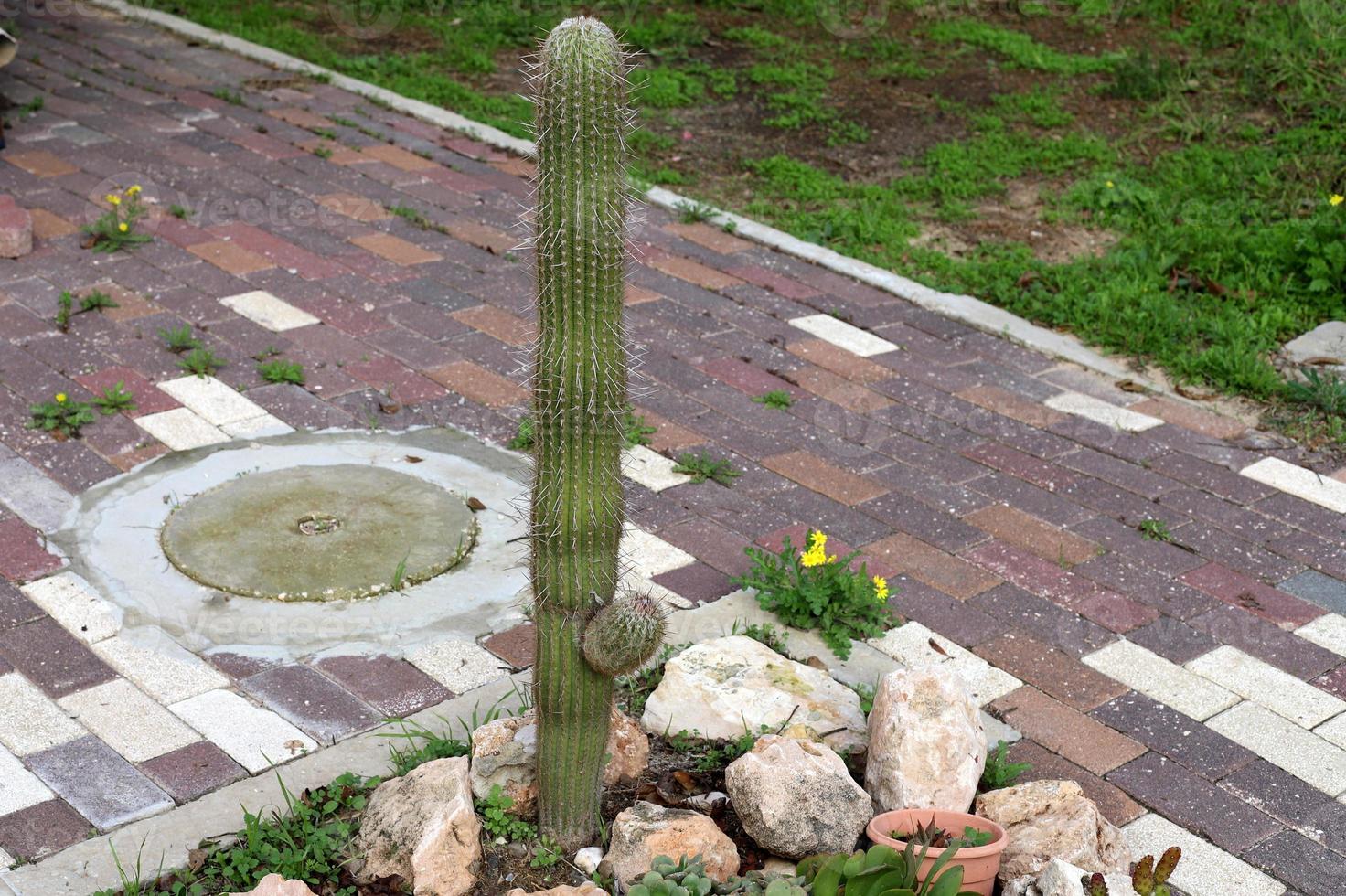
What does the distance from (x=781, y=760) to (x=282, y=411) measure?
2850mm

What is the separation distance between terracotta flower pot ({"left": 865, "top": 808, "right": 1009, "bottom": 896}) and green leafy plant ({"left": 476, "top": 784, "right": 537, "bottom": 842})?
2.57 ft

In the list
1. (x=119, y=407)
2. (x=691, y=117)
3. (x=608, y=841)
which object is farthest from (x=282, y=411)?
(x=691, y=117)

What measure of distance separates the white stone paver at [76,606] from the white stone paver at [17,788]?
553mm

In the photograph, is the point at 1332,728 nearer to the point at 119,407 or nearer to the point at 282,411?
the point at 282,411

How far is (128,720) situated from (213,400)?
1959 millimetres

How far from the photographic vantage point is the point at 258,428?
527 cm

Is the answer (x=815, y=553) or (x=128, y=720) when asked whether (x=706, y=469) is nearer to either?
(x=815, y=553)

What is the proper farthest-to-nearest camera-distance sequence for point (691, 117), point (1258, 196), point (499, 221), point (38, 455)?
1. point (691, 117)
2. point (1258, 196)
3. point (499, 221)
4. point (38, 455)

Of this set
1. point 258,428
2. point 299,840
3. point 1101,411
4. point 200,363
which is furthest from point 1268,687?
point 200,363

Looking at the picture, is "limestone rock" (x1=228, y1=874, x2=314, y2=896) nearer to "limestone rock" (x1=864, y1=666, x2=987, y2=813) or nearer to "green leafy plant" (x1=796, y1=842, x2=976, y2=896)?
"green leafy plant" (x1=796, y1=842, x2=976, y2=896)

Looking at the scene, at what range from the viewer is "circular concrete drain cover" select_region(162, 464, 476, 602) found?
4359mm

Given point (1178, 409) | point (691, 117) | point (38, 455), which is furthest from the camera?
point (691, 117)

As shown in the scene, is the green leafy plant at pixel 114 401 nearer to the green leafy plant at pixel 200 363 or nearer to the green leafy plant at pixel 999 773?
the green leafy plant at pixel 200 363

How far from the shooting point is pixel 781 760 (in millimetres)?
3264
